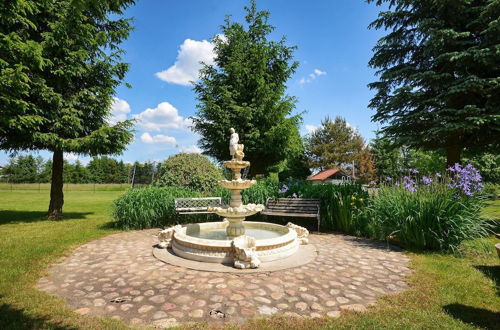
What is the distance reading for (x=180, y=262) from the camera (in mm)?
5188

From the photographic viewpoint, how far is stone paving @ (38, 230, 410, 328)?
337 cm

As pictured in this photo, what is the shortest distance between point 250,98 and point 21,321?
1638 centimetres

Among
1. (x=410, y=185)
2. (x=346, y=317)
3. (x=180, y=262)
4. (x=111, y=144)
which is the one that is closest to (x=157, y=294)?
(x=180, y=262)

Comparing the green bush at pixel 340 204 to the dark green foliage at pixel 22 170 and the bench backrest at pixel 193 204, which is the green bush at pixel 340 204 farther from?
the dark green foliage at pixel 22 170

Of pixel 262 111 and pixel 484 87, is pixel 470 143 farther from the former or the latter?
pixel 262 111

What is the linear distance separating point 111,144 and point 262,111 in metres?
9.18

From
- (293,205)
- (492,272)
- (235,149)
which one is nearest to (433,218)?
(492,272)

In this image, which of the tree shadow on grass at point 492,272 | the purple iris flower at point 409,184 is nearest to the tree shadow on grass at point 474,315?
the tree shadow on grass at point 492,272

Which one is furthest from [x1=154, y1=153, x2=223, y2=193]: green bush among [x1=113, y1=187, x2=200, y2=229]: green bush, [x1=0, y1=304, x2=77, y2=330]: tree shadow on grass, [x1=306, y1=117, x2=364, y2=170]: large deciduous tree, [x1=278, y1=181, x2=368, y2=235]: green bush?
[x1=306, y1=117, x2=364, y2=170]: large deciduous tree

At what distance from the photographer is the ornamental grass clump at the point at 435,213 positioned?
239 inches

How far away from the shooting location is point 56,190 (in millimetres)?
10844

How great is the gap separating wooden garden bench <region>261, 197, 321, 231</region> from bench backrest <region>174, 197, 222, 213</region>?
6.25 ft

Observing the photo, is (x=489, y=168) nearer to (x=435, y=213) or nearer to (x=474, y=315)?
(x=435, y=213)

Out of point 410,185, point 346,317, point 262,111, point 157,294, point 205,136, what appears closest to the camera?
point 346,317
